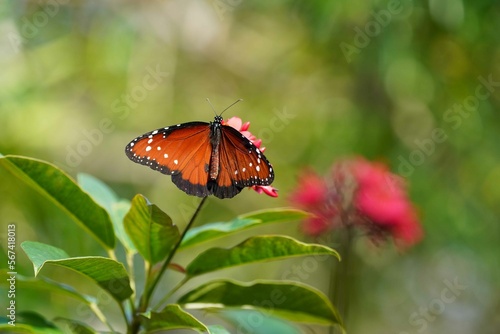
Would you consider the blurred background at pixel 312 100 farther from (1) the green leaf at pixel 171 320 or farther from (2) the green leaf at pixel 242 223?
(1) the green leaf at pixel 171 320

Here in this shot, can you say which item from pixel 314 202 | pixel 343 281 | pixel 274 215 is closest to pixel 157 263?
pixel 274 215

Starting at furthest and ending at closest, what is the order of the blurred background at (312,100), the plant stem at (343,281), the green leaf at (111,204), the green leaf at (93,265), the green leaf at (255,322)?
the blurred background at (312,100)
the plant stem at (343,281)
the green leaf at (255,322)
the green leaf at (111,204)
the green leaf at (93,265)

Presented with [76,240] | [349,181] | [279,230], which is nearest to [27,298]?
[76,240]

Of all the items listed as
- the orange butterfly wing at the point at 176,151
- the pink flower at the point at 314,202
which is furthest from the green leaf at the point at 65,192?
the pink flower at the point at 314,202

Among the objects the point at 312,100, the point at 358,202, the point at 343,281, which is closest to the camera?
the point at 343,281

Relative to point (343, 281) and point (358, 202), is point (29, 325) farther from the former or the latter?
point (358, 202)

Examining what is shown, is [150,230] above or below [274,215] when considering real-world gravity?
below

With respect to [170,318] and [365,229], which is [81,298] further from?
[365,229]

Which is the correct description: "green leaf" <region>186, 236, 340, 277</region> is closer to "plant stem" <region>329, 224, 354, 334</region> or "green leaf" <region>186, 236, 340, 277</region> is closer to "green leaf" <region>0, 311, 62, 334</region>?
"green leaf" <region>0, 311, 62, 334</region>
